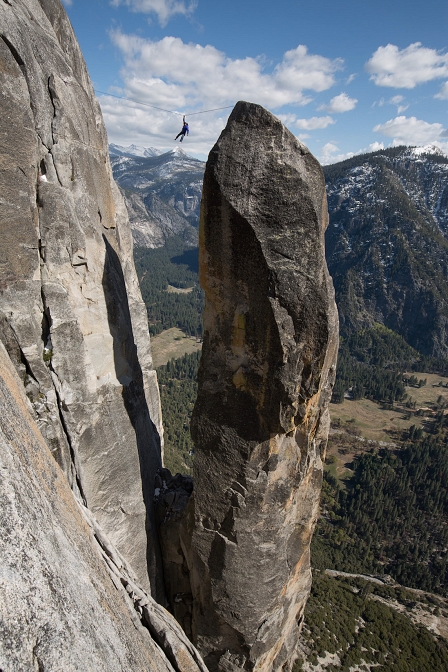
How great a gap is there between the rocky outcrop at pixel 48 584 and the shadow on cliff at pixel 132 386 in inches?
167

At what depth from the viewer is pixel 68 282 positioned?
9.93m

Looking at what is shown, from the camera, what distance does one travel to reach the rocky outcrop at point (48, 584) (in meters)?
3.68

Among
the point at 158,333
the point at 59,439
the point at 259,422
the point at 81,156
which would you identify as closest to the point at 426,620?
the point at 259,422

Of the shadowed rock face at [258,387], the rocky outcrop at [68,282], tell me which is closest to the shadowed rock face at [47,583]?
the rocky outcrop at [68,282]

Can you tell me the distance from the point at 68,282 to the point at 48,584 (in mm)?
7250

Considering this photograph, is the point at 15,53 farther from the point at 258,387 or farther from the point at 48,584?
the point at 48,584

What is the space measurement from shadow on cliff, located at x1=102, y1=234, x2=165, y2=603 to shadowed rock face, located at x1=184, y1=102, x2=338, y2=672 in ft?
4.53

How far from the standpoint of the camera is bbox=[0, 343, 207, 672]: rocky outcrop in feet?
12.1

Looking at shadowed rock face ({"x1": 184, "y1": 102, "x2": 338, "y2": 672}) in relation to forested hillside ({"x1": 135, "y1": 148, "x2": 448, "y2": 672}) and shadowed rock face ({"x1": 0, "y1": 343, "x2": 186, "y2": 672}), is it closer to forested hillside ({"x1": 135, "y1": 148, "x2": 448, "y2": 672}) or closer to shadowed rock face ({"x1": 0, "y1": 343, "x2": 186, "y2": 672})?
shadowed rock face ({"x1": 0, "y1": 343, "x2": 186, "y2": 672})

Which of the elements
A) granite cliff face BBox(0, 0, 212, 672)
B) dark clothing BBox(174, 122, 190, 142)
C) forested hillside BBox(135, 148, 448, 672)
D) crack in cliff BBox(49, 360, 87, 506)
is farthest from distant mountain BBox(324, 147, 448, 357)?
crack in cliff BBox(49, 360, 87, 506)

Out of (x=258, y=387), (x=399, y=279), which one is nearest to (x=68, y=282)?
(x=258, y=387)

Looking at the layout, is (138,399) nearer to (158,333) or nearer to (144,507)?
(144,507)

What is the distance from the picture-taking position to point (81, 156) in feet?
34.2

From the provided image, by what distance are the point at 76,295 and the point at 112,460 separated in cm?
467
